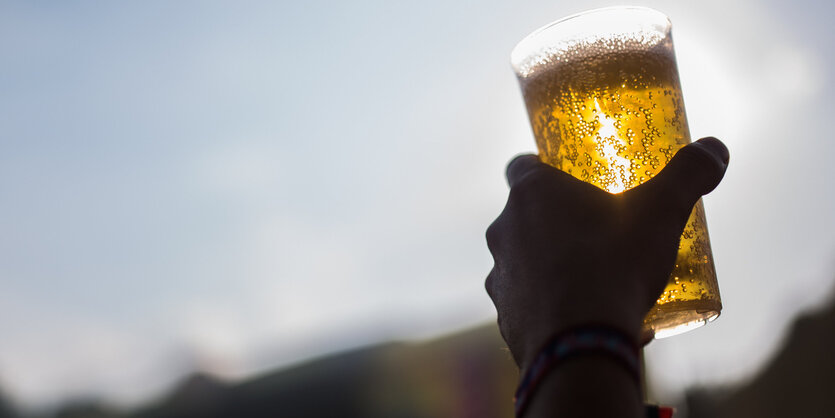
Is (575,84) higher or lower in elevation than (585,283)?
higher

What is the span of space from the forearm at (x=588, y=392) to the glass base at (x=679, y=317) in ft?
1.63

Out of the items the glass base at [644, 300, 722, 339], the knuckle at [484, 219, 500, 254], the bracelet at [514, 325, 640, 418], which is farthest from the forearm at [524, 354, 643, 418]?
the glass base at [644, 300, 722, 339]

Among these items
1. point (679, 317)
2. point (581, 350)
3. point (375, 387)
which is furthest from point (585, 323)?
point (375, 387)

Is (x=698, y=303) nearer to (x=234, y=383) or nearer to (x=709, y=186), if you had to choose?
(x=709, y=186)

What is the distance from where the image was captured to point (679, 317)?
1269 millimetres

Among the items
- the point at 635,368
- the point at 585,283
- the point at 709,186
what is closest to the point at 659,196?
the point at 709,186

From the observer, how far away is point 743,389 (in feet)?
104

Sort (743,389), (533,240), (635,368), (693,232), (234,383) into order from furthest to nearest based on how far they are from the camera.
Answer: (234,383) → (743,389) → (693,232) → (533,240) → (635,368)

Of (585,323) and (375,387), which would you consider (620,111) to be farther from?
(375,387)

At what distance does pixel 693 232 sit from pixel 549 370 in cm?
64

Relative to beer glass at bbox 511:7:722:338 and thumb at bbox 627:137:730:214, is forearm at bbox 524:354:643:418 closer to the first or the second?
thumb at bbox 627:137:730:214

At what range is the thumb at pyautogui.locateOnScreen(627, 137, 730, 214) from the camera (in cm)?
104

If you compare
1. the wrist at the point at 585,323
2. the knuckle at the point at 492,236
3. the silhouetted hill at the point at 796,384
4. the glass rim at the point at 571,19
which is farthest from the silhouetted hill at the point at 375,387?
the wrist at the point at 585,323

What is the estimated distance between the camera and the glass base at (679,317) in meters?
1.20
